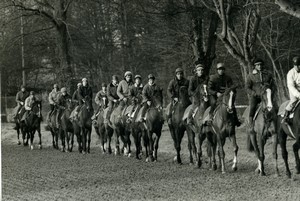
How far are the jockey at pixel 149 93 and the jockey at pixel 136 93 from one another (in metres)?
0.80

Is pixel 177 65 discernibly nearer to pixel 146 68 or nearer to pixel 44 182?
pixel 146 68

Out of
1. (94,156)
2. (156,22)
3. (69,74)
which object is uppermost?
(156,22)

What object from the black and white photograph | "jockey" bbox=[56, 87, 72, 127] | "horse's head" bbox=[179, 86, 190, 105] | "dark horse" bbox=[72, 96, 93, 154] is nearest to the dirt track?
the black and white photograph

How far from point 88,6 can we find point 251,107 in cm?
1724

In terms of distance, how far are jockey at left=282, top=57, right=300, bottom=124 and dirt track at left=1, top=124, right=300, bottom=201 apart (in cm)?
141

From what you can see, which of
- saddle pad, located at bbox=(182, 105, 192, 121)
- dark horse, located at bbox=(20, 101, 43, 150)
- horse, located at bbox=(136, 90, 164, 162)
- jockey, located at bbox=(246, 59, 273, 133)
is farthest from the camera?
dark horse, located at bbox=(20, 101, 43, 150)

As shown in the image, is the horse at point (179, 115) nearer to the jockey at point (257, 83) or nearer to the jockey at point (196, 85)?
the jockey at point (196, 85)

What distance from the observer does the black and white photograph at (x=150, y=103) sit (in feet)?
39.5

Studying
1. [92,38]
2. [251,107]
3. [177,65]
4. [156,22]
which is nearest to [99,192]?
[251,107]

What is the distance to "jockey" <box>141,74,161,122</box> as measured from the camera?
17078mm

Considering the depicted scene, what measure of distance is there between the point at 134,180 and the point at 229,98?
282 cm

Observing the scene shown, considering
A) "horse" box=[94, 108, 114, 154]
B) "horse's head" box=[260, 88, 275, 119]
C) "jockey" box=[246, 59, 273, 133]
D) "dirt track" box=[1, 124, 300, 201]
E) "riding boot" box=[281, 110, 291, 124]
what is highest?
"jockey" box=[246, 59, 273, 133]

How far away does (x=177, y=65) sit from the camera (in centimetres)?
2764

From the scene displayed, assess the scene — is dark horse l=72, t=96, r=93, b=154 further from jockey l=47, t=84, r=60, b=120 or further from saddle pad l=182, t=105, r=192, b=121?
saddle pad l=182, t=105, r=192, b=121
